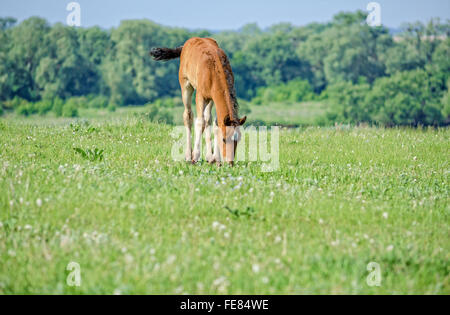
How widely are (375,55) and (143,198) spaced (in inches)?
4736

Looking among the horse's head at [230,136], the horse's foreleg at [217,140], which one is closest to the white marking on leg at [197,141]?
the horse's foreleg at [217,140]

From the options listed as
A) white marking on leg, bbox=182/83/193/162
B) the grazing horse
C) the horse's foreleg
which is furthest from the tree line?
the horse's foreleg

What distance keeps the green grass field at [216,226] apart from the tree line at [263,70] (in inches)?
3270

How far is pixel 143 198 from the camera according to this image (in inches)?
298

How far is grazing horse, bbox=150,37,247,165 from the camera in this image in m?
9.82

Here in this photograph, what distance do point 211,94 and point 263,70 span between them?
411 ft

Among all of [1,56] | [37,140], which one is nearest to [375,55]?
[1,56]

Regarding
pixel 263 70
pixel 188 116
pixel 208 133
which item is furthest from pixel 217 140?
pixel 263 70

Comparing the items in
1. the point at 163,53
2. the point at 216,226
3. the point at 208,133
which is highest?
the point at 163,53

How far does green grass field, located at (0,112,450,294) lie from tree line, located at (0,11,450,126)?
83.1m

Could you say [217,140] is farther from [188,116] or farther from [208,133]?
[188,116]

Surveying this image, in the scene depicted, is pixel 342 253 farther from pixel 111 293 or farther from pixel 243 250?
pixel 111 293

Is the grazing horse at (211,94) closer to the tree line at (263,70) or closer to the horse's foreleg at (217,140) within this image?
the horse's foreleg at (217,140)

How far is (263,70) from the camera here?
13325cm
